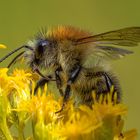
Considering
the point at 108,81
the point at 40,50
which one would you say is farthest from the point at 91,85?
the point at 40,50

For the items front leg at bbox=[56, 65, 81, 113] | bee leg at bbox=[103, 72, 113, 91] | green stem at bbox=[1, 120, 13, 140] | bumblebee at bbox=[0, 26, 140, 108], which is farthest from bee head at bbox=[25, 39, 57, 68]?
green stem at bbox=[1, 120, 13, 140]

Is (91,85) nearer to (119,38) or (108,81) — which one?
(108,81)

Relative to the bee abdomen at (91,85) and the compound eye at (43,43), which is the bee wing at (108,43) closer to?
the bee abdomen at (91,85)

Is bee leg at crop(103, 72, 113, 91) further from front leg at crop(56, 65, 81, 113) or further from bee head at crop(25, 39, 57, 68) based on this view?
bee head at crop(25, 39, 57, 68)

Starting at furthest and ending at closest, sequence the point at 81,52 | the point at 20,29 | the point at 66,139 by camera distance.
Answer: the point at 20,29 < the point at 81,52 < the point at 66,139

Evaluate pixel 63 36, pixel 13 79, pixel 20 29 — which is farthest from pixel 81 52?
pixel 20 29

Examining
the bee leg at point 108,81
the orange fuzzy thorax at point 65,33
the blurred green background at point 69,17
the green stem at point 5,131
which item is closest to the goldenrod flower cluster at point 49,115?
the green stem at point 5,131

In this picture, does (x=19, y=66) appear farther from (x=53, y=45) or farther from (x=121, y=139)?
(x=121, y=139)
